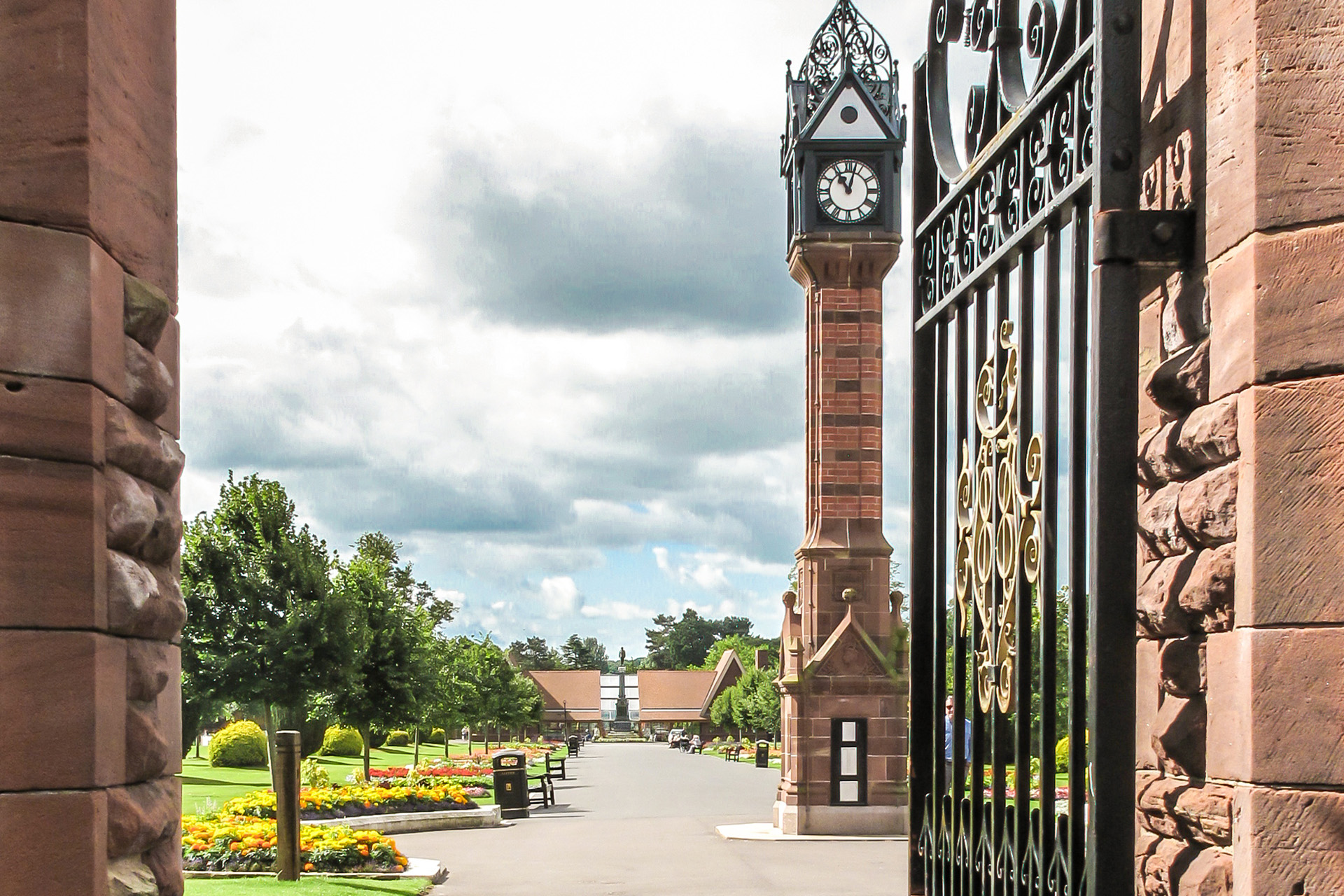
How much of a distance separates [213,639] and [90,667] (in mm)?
23007

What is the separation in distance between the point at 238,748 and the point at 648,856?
3374 cm

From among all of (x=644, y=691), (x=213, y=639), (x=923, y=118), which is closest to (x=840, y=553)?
(x=213, y=639)

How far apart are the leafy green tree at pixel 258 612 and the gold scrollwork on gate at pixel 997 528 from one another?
22.1 metres

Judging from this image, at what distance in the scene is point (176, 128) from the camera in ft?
15.9

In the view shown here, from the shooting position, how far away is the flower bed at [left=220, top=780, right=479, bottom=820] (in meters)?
21.3

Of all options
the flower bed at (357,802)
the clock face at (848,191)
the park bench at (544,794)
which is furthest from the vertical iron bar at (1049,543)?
the park bench at (544,794)

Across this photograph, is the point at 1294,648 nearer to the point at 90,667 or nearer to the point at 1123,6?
the point at 1123,6

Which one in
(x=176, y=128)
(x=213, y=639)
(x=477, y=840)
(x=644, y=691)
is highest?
(x=176, y=128)

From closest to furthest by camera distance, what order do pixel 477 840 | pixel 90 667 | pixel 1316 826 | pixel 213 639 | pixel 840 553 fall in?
1. pixel 1316 826
2. pixel 90 667
3. pixel 477 840
4. pixel 840 553
5. pixel 213 639

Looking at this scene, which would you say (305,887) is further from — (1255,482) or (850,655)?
(1255,482)

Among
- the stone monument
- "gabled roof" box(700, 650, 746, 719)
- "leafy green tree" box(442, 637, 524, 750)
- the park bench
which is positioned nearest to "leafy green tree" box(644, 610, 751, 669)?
the stone monument

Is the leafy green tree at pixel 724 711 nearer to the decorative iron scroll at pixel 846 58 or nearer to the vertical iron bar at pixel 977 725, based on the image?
the decorative iron scroll at pixel 846 58

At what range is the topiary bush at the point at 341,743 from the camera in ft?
189

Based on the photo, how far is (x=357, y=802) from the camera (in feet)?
77.5
